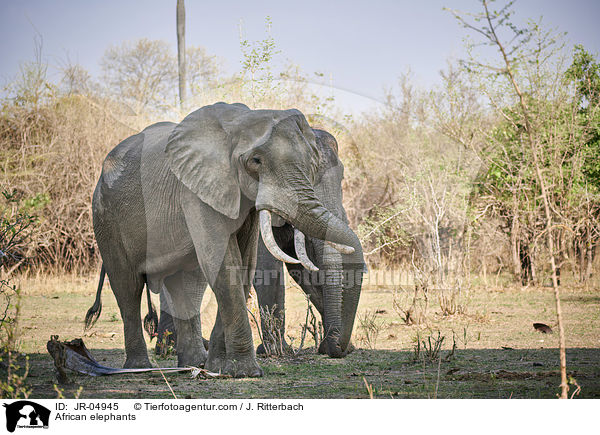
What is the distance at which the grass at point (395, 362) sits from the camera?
17.2 feet

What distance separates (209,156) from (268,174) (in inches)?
27.7

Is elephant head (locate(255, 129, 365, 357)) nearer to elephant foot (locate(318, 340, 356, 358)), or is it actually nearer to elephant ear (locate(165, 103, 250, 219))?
elephant foot (locate(318, 340, 356, 358))

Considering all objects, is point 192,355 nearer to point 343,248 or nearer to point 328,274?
point 328,274

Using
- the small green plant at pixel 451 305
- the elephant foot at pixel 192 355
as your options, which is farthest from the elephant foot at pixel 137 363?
the small green plant at pixel 451 305

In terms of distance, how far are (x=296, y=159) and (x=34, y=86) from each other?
41.5 feet

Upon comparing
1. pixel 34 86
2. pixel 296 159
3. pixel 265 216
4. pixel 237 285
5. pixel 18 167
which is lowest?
pixel 237 285

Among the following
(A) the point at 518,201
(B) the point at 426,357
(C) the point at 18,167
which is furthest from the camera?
(C) the point at 18,167

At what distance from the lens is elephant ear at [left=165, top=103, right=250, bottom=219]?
18.8 ft

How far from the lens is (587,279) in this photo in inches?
512

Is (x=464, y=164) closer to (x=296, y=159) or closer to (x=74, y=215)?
(x=74, y=215)

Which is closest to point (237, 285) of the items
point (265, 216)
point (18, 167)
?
point (265, 216)

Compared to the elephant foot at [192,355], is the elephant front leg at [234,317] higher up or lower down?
higher up

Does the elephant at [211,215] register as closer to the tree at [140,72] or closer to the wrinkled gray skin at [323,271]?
the wrinkled gray skin at [323,271]
